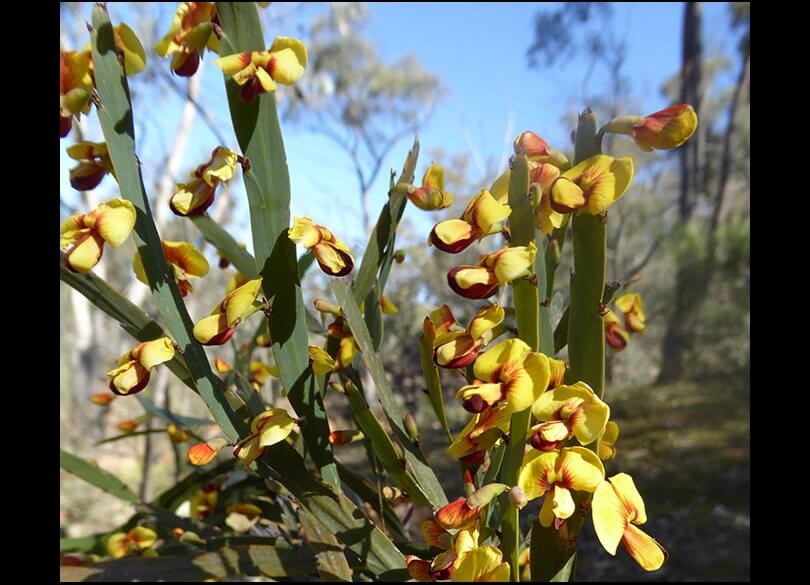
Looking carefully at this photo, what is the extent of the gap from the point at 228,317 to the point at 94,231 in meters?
0.09

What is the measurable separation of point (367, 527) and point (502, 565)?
0.11 metres

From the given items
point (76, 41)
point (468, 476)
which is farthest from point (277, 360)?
point (76, 41)

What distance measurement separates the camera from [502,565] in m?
0.32

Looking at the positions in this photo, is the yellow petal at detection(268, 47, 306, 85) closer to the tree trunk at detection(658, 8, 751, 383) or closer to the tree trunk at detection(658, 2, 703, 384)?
the tree trunk at detection(658, 8, 751, 383)

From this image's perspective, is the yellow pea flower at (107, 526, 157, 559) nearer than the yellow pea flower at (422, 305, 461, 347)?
No

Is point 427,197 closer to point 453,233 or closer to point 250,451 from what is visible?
point 453,233

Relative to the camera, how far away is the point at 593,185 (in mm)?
317

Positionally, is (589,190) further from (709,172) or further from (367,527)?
(709,172)

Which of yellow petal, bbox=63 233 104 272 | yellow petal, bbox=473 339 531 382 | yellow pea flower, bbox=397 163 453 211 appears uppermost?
yellow pea flower, bbox=397 163 453 211

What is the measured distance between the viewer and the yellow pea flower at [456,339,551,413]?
317mm

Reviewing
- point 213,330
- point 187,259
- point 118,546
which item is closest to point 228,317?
point 213,330

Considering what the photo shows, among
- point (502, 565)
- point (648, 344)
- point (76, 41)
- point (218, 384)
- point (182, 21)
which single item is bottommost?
point (502, 565)

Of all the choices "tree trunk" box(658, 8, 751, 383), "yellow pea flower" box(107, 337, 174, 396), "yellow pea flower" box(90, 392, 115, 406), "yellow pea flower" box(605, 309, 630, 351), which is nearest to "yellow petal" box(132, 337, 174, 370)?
"yellow pea flower" box(107, 337, 174, 396)
